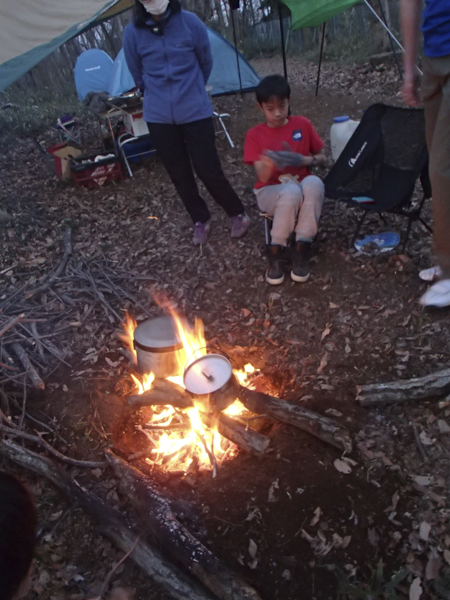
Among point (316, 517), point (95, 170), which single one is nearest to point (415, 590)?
point (316, 517)

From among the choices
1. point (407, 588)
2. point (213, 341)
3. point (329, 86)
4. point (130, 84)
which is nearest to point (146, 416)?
point (213, 341)

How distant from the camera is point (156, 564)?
2127mm

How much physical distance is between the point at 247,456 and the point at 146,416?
33.4 inches

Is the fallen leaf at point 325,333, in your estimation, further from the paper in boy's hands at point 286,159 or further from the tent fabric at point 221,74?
the tent fabric at point 221,74

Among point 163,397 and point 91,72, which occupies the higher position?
point 91,72

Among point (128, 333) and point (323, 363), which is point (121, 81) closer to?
point (128, 333)

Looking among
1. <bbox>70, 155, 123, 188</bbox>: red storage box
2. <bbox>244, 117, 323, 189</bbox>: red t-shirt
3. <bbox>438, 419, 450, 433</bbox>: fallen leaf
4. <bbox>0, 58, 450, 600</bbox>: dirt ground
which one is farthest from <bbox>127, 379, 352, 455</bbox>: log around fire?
<bbox>70, 155, 123, 188</bbox>: red storage box

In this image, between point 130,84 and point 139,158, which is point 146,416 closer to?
point 139,158

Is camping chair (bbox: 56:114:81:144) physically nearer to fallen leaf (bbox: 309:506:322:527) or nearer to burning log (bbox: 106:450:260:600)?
burning log (bbox: 106:450:260:600)

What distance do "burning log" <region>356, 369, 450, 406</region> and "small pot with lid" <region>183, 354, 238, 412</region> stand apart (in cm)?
81

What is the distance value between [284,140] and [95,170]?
3683mm

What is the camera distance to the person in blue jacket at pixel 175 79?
3.95 metres

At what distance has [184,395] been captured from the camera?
2.96m

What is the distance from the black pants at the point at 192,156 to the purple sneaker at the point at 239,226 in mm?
106
